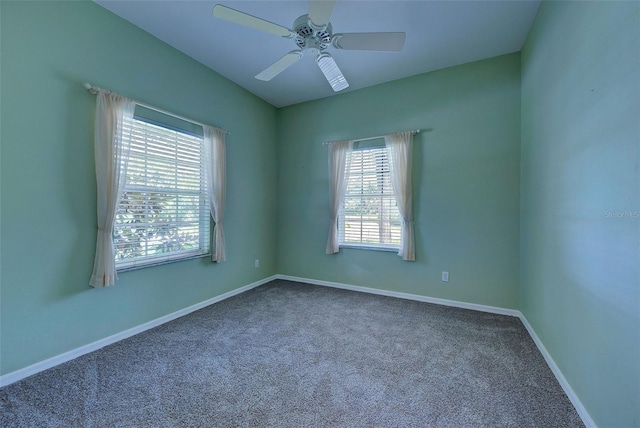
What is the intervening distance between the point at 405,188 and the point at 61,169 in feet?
10.8

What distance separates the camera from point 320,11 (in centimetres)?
164

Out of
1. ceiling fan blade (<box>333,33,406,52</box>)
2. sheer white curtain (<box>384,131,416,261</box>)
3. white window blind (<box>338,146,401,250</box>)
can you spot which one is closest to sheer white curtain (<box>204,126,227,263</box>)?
white window blind (<box>338,146,401,250</box>)

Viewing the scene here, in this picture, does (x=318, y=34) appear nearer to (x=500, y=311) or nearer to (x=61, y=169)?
(x=61, y=169)

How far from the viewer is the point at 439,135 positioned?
3.10 metres

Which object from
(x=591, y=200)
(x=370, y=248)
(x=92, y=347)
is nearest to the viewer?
(x=591, y=200)


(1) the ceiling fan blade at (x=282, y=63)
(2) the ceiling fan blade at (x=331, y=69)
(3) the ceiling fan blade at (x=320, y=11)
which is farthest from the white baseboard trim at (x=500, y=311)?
(1) the ceiling fan blade at (x=282, y=63)

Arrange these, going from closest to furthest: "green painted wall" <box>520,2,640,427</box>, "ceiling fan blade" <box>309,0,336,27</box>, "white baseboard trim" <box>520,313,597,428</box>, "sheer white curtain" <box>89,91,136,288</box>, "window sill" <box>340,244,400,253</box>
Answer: "green painted wall" <box>520,2,640,427</box> < "white baseboard trim" <box>520,313,597,428</box> < "ceiling fan blade" <box>309,0,336,27</box> < "sheer white curtain" <box>89,91,136,288</box> < "window sill" <box>340,244,400,253</box>

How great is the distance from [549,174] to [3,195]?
3.91 m

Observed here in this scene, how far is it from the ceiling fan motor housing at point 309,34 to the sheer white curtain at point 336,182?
1.63 metres

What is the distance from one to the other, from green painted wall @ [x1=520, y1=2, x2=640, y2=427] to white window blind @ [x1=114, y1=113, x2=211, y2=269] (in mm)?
3309

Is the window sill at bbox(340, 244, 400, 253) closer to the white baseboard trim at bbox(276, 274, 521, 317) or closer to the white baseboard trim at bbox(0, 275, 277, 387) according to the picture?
Result: the white baseboard trim at bbox(276, 274, 521, 317)

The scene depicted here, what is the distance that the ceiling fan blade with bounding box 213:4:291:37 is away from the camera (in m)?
1.64

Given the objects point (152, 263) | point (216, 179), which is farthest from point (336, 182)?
point (152, 263)

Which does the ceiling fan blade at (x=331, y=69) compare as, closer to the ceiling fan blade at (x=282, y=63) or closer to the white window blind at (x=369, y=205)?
the ceiling fan blade at (x=282, y=63)
